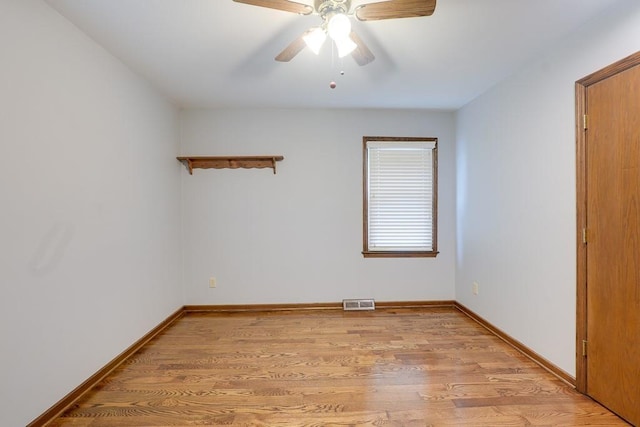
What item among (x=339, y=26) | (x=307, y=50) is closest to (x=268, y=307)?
(x=307, y=50)

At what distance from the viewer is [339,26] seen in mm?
1570

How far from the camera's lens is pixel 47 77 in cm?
177

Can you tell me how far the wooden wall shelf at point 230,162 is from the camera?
351 centimetres

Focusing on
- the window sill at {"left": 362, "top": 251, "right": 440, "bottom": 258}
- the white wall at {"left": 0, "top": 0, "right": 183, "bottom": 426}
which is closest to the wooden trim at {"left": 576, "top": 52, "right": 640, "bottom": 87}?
the window sill at {"left": 362, "top": 251, "right": 440, "bottom": 258}

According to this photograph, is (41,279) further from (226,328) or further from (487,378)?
(487,378)

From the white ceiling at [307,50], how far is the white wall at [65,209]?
0.91 feet

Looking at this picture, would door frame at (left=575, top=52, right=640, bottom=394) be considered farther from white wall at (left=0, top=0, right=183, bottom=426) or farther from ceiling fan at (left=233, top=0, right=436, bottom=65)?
white wall at (left=0, top=0, right=183, bottom=426)

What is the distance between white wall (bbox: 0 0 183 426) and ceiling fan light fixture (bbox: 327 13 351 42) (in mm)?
1672

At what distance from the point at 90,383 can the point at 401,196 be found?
3365 mm

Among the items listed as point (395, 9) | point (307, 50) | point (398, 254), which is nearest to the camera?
point (395, 9)

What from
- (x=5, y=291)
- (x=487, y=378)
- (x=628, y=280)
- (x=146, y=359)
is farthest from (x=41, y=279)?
(x=628, y=280)

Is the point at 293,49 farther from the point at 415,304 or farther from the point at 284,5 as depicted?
the point at 415,304

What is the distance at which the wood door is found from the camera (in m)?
1.66

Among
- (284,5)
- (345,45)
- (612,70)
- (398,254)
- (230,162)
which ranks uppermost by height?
(284,5)
